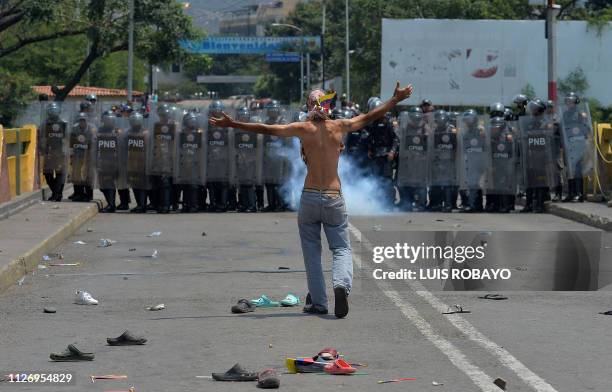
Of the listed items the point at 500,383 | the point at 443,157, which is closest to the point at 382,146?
the point at 443,157

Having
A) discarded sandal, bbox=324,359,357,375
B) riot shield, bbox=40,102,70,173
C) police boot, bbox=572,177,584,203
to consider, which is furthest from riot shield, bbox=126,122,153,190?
discarded sandal, bbox=324,359,357,375

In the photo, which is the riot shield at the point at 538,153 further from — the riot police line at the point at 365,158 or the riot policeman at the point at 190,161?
the riot policeman at the point at 190,161

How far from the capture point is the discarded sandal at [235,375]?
812cm

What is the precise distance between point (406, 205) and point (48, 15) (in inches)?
907

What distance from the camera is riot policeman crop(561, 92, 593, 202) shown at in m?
23.7

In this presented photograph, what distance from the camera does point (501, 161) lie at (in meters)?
23.8

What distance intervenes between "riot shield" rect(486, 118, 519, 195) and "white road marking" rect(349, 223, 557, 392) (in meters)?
11.3

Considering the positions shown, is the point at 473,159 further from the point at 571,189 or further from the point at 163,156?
the point at 163,156

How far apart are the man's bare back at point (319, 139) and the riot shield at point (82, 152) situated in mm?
13034

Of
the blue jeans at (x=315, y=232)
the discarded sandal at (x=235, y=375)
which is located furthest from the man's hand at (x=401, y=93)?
the discarded sandal at (x=235, y=375)

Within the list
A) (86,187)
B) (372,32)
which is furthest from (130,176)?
(372,32)

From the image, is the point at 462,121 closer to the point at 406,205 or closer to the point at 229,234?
the point at 406,205

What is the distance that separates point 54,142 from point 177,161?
2.55m

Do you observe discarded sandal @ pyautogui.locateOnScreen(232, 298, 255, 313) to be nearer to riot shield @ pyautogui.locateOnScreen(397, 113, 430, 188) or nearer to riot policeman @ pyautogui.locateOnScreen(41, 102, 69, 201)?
riot shield @ pyautogui.locateOnScreen(397, 113, 430, 188)
